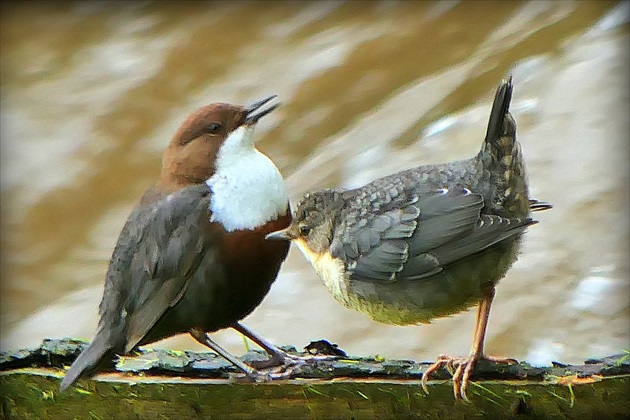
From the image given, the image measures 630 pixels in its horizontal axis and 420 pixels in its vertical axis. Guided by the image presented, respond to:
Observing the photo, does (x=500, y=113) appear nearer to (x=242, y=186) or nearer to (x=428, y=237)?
(x=428, y=237)

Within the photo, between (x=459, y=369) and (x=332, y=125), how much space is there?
51 cm

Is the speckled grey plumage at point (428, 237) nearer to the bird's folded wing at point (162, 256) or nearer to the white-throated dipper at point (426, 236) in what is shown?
the white-throated dipper at point (426, 236)

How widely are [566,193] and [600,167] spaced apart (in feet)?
0.26

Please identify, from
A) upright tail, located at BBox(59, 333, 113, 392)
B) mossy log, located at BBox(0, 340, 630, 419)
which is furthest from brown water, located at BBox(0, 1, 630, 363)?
upright tail, located at BBox(59, 333, 113, 392)

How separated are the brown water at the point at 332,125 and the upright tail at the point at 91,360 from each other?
335mm

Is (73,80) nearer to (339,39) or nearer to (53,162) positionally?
(53,162)

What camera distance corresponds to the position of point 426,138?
1470mm

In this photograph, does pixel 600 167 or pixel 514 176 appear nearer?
pixel 514 176

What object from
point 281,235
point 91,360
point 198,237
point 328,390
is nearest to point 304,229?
point 281,235

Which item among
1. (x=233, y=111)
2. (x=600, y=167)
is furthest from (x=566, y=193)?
(x=233, y=111)

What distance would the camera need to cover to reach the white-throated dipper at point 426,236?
114 centimetres

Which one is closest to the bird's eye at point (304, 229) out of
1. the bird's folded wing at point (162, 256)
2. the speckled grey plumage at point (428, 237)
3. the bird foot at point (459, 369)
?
the speckled grey plumage at point (428, 237)

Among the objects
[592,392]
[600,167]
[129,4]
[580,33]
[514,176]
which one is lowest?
[592,392]

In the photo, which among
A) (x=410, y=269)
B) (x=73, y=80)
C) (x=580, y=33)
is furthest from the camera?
(x=73, y=80)
